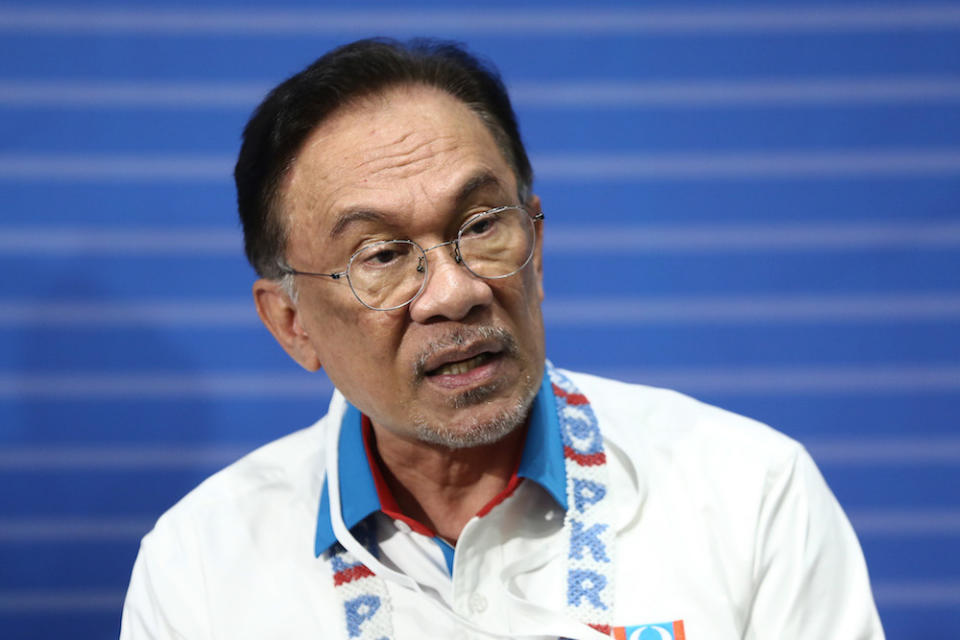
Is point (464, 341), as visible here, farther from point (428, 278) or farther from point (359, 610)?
point (359, 610)

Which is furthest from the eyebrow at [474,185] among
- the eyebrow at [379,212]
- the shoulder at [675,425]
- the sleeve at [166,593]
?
the sleeve at [166,593]

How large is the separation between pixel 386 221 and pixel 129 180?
3.57ft

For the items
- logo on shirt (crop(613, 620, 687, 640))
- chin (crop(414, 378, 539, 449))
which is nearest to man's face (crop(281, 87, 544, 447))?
chin (crop(414, 378, 539, 449))

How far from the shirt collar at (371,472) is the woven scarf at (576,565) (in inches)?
1.0

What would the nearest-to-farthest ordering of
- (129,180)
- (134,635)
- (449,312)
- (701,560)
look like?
(449,312)
(701,560)
(134,635)
(129,180)

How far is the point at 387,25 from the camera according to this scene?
2.30 m

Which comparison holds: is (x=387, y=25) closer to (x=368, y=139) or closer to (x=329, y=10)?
(x=329, y=10)

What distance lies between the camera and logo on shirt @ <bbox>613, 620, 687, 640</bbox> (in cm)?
151

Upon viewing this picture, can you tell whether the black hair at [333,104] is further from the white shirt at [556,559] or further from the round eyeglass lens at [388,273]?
the white shirt at [556,559]

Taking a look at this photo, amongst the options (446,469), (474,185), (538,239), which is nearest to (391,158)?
(474,185)

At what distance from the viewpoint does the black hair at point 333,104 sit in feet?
5.18

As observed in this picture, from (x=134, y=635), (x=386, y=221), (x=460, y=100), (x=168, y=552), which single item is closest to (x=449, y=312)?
(x=386, y=221)

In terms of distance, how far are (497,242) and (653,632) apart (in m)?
0.69

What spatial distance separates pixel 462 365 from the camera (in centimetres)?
148
